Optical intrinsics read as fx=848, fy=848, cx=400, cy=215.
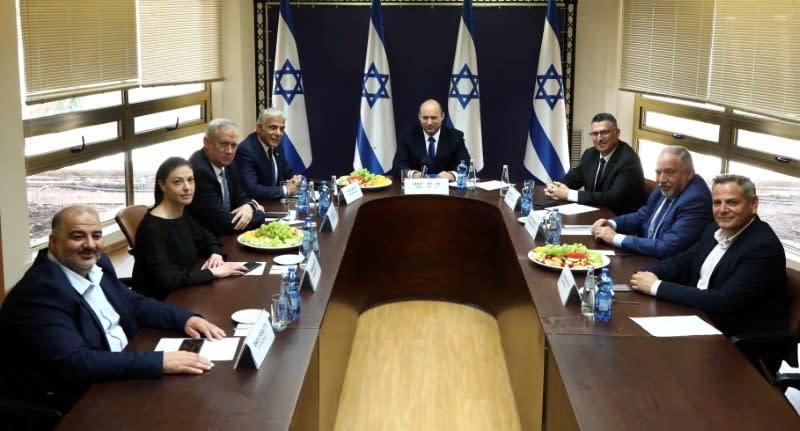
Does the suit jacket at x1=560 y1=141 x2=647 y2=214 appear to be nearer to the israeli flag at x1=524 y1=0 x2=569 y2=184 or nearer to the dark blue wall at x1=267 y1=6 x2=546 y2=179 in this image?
the israeli flag at x1=524 y1=0 x2=569 y2=184

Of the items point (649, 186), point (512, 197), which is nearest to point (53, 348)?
point (512, 197)

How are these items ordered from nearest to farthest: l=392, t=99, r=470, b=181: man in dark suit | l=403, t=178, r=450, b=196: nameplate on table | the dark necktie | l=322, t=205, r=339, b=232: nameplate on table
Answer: l=322, t=205, r=339, b=232: nameplate on table, the dark necktie, l=403, t=178, r=450, b=196: nameplate on table, l=392, t=99, r=470, b=181: man in dark suit

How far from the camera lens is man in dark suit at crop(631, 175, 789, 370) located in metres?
3.37

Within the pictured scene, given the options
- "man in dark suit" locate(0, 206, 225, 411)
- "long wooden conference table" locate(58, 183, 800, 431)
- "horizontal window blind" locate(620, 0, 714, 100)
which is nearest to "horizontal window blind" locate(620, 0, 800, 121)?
"horizontal window blind" locate(620, 0, 714, 100)

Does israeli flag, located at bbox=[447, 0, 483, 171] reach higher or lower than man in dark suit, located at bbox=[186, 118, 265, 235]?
higher

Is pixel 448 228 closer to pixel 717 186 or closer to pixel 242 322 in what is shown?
pixel 717 186

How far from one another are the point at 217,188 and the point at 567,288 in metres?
2.20

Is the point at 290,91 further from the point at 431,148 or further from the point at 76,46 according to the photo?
the point at 76,46

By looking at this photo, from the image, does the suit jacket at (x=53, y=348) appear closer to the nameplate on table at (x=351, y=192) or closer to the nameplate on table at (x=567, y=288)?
the nameplate on table at (x=567, y=288)

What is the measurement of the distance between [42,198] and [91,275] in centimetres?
339

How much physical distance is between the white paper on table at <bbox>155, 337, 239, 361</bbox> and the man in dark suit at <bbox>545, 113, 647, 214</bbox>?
123 inches

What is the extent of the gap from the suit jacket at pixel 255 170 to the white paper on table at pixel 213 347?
8.46 ft

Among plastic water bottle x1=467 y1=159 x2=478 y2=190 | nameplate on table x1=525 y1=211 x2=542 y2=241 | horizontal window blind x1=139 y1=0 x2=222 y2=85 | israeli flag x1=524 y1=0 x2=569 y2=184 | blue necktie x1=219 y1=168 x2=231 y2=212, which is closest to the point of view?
nameplate on table x1=525 y1=211 x2=542 y2=241

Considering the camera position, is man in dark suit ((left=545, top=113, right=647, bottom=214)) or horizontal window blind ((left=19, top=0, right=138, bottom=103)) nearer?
horizontal window blind ((left=19, top=0, right=138, bottom=103))
